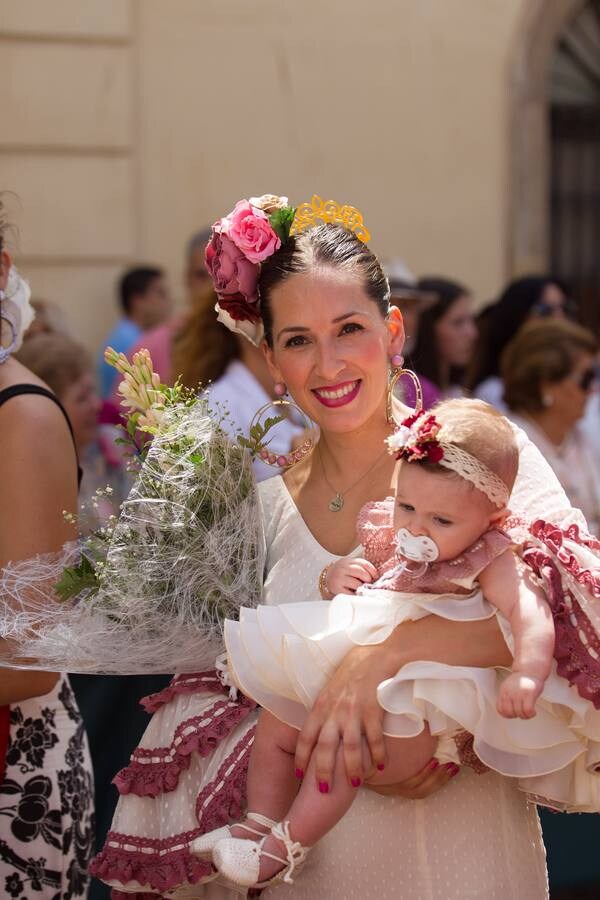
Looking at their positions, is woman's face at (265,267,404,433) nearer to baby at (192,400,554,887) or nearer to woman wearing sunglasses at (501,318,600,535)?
baby at (192,400,554,887)

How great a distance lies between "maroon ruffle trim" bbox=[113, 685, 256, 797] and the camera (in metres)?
2.98

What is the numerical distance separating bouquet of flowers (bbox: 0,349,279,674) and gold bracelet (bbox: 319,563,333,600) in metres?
0.17

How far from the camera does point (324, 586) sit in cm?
299

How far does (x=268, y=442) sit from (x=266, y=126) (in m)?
6.25

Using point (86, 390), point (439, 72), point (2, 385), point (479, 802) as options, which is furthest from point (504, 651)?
point (439, 72)

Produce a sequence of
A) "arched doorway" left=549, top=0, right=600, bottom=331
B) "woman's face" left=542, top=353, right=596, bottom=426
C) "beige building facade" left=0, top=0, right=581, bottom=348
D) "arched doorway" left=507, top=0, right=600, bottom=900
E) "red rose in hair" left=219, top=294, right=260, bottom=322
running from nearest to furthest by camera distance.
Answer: "red rose in hair" left=219, top=294, right=260, bottom=322 → "woman's face" left=542, top=353, right=596, bottom=426 → "beige building facade" left=0, top=0, right=581, bottom=348 → "arched doorway" left=507, top=0, right=600, bottom=900 → "arched doorway" left=549, top=0, right=600, bottom=331

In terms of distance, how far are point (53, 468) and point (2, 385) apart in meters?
0.25

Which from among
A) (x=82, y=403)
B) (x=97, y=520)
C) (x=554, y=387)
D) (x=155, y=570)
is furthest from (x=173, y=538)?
(x=554, y=387)

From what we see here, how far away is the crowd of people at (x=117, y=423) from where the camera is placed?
325 cm

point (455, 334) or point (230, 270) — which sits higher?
point (230, 270)

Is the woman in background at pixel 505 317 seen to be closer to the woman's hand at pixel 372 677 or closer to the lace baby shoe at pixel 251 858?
the woman's hand at pixel 372 677

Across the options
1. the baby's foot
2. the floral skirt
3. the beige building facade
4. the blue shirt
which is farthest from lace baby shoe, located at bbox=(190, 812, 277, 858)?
the beige building facade

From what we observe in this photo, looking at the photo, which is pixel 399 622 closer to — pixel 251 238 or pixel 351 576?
pixel 351 576

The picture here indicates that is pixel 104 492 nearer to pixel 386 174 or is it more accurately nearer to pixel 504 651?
pixel 504 651
